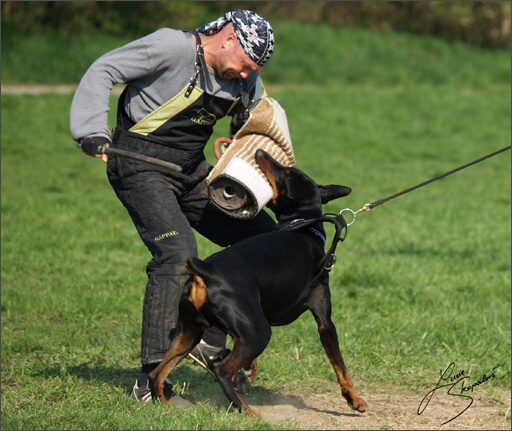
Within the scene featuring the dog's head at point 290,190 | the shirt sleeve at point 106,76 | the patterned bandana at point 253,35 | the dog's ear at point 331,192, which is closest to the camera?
the shirt sleeve at point 106,76

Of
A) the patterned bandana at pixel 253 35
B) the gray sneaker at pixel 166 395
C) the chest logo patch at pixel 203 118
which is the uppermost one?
the patterned bandana at pixel 253 35

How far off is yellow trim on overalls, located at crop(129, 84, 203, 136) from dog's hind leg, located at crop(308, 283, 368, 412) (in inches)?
47.5

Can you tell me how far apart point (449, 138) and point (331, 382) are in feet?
40.4

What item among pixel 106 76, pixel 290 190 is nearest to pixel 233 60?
pixel 106 76

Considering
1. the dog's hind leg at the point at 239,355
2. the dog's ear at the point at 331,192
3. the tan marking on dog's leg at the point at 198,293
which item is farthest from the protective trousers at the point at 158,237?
the dog's ear at the point at 331,192

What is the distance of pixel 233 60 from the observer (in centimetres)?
449

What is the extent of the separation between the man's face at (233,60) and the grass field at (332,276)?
175 centimetres

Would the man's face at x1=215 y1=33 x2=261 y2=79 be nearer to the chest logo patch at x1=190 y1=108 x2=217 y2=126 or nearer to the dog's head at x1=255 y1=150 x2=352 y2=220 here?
the chest logo patch at x1=190 y1=108 x2=217 y2=126

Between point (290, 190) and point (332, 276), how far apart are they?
314 centimetres

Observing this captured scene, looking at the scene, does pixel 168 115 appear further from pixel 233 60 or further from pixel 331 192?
pixel 331 192

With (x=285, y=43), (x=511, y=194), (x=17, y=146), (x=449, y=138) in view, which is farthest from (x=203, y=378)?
(x=285, y=43)

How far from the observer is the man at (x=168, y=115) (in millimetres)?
4430

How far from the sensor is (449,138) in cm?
1689

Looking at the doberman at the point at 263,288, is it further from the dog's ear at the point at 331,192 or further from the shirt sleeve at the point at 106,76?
the shirt sleeve at the point at 106,76
